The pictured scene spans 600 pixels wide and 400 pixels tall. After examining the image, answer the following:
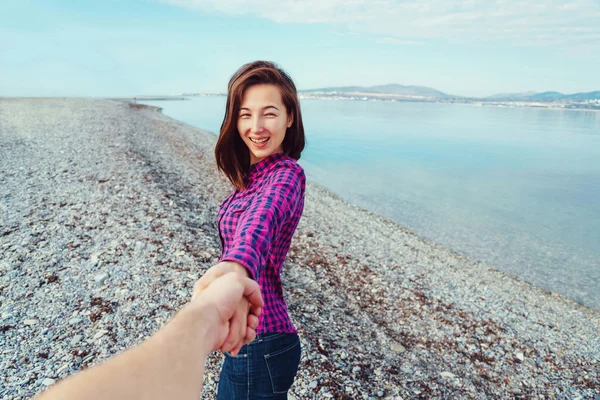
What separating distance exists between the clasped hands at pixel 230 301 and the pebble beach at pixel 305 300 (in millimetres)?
3899

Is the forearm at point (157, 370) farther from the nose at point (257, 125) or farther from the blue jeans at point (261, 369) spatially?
the nose at point (257, 125)

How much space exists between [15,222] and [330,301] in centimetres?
814

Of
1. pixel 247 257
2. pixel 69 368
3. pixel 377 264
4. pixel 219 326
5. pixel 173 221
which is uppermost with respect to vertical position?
pixel 247 257

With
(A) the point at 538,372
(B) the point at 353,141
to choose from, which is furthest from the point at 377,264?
(B) the point at 353,141

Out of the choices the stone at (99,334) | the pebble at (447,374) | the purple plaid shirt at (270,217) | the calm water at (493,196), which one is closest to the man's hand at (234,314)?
the purple plaid shirt at (270,217)

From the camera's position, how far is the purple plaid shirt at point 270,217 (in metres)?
1.91

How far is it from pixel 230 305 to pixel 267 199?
0.83m

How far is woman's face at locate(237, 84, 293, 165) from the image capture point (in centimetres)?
235

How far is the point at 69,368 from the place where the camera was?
4.78m

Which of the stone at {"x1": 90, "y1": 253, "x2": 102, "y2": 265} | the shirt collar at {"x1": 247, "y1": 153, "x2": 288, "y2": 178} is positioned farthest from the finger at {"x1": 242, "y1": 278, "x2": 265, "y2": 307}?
the stone at {"x1": 90, "y1": 253, "x2": 102, "y2": 265}

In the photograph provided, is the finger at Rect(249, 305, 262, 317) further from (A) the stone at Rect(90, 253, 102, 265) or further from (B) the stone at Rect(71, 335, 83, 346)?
(A) the stone at Rect(90, 253, 102, 265)

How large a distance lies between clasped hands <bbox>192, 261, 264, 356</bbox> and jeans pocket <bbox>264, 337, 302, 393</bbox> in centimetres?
90

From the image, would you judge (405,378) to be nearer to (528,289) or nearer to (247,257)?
(247,257)

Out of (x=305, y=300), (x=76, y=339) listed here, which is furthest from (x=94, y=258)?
(x=305, y=300)
